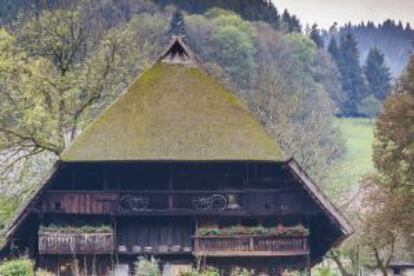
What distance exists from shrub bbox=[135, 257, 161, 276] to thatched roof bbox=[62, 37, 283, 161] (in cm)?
340

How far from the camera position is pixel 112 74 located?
4644cm

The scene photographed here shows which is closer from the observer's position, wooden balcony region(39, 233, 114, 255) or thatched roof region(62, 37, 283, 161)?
thatched roof region(62, 37, 283, 161)

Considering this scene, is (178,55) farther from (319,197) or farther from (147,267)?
(147,267)

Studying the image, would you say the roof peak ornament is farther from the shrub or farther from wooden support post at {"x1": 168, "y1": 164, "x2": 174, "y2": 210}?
the shrub

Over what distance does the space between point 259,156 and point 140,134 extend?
4.11 metres

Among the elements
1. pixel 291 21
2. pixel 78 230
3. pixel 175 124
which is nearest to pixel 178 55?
pixel 175 124

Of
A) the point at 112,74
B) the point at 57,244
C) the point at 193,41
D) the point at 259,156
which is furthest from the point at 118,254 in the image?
the point at 193,41

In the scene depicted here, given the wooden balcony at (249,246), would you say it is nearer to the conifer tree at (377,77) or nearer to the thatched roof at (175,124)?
the thatched roof at (175,124)

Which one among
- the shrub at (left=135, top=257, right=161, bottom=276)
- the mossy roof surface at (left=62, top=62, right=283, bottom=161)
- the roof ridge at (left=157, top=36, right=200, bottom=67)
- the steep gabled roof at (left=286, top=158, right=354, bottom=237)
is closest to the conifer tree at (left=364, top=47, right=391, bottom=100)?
the roof ridge at (left=157, top=36, right=200, bottom=67)

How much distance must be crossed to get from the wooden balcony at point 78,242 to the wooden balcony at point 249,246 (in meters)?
2.97

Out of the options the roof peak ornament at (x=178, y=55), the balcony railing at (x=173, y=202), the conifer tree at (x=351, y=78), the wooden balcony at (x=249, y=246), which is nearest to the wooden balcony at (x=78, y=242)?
the balcony railing at (x=173, y=202)

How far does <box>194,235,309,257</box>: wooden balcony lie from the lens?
1458 inches

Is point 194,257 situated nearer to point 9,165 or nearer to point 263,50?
point 9,165

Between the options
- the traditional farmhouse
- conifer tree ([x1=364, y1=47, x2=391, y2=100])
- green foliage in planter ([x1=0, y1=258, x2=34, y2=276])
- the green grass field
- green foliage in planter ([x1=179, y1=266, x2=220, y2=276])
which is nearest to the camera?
green foliage in planter ([x1=0, y1=258, x2=34, y2=276])
